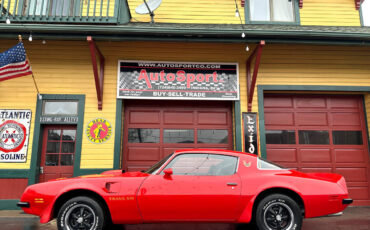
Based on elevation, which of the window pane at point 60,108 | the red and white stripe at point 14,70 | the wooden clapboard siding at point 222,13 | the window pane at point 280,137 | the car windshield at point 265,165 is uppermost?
the wooden clapboard siding at point 222,13

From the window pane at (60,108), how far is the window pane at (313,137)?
6.27m

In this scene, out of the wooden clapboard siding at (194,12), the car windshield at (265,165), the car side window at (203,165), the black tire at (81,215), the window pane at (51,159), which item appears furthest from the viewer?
the wooden clapboard siding at (194,12)

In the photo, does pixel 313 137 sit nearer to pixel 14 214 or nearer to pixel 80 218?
pixel 80 218

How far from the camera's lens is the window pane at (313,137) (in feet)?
22.4

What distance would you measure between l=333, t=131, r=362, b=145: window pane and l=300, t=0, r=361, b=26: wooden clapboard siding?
3.26 meters

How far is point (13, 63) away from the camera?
5.61 metres

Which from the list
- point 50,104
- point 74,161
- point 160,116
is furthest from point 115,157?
point 50,104

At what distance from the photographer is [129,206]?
335 centimetres

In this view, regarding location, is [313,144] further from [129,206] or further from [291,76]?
[129,206]

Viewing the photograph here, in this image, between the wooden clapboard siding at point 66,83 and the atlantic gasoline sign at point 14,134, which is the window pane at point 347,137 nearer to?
the wooden clapboard siding at point 66,83

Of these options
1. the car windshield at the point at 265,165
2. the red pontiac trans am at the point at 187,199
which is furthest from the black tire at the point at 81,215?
the car windshield at the point at 265,165

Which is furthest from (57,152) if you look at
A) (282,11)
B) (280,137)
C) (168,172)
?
(282,11)

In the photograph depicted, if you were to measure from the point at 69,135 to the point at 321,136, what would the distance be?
22.9 feet

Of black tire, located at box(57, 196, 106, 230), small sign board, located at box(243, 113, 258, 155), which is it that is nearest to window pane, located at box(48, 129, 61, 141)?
black tire, located at box(57, 196, 106, 230)
